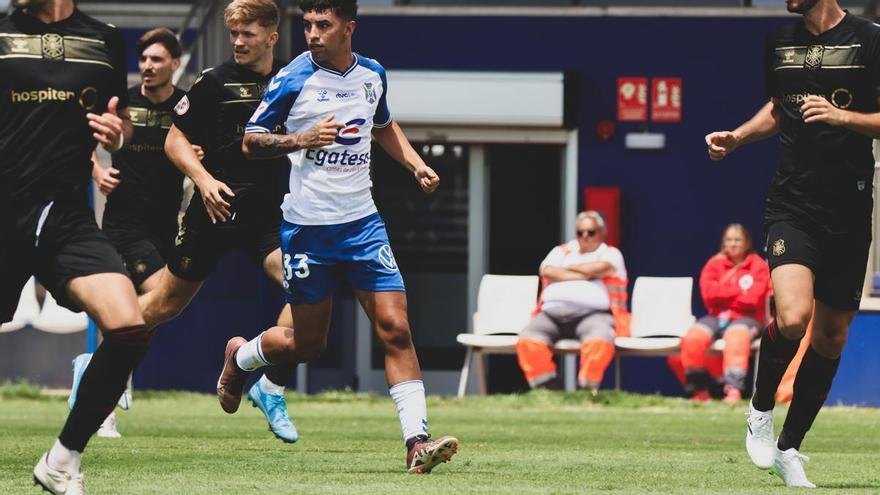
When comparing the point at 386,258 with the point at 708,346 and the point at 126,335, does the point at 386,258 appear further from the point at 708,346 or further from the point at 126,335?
the point at 708,346

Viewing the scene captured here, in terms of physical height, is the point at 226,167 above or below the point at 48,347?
above

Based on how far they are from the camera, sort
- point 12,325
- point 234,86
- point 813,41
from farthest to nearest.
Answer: point 12,325
point 234,86
point 813,41

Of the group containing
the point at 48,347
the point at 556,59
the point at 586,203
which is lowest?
the point at 48,347

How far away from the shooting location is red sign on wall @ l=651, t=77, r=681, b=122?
18.8 m

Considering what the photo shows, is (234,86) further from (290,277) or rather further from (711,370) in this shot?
(711,370)

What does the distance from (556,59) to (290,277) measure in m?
10.6

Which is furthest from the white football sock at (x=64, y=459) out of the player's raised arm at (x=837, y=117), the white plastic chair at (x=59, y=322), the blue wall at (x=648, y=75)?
the blue wall at (x=648, y=75)

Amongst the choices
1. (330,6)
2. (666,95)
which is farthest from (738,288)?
(330,6)

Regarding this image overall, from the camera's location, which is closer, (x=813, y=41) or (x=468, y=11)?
(x=813, y=41)

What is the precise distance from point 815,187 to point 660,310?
9.44 metres

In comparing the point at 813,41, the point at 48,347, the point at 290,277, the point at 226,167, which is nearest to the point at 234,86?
the point at 226,167

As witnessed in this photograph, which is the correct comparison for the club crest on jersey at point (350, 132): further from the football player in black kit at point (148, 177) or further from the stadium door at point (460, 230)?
the stadium door at point (460, 230)

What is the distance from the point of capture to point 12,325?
18078 mm

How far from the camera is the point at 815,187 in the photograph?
27.0ft
